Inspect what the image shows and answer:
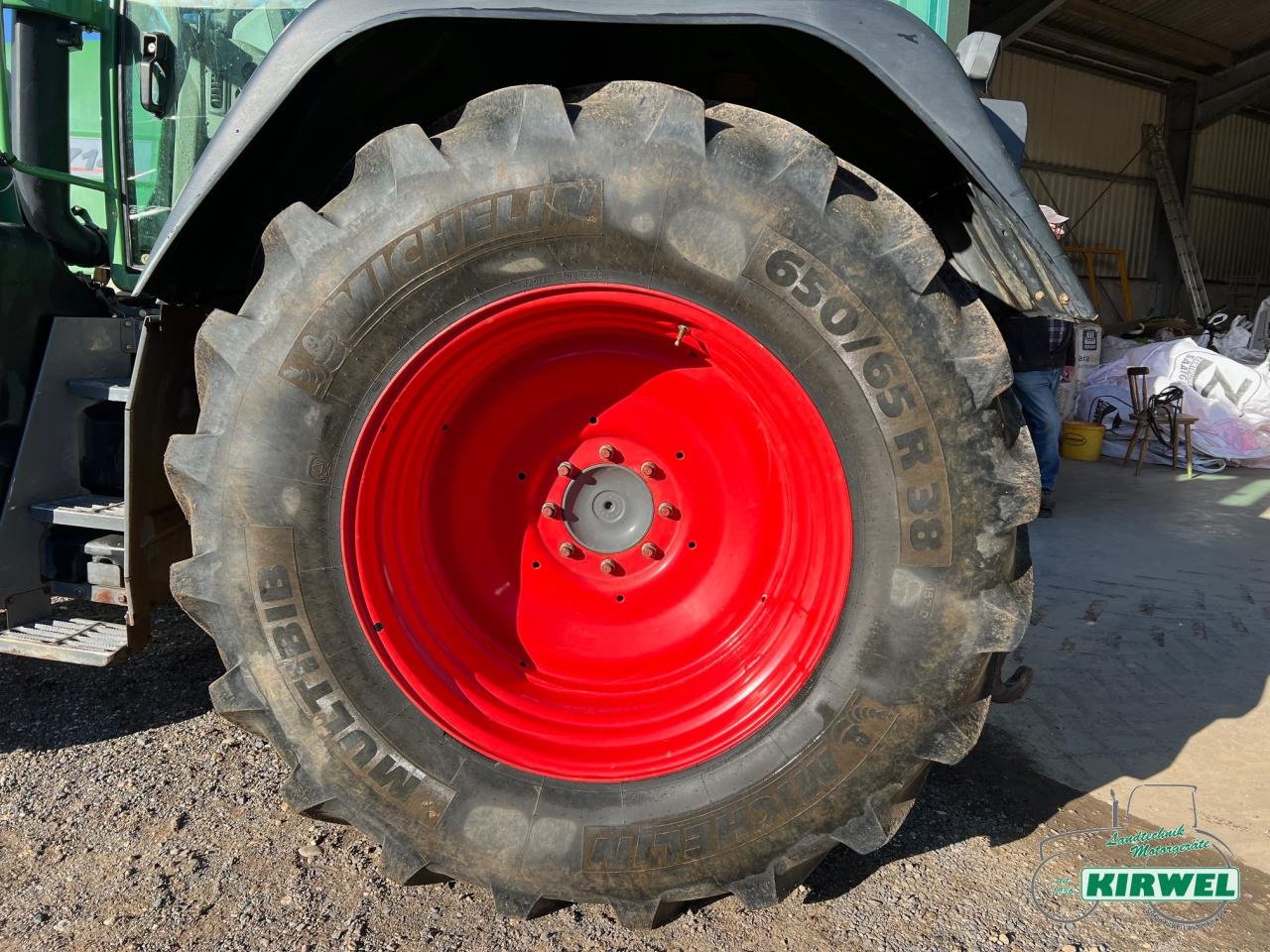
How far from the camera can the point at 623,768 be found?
165 centimetres

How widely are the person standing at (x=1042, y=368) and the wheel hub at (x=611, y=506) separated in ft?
10.8

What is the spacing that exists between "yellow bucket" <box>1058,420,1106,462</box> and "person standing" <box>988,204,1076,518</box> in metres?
2.11

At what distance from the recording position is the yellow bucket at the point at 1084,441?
7.75m

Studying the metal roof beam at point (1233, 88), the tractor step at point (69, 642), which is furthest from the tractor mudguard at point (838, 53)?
the metal roof beam at point (1233, 88)

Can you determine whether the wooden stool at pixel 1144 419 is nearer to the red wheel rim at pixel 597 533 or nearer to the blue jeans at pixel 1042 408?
the blue jeans at pixel 1042 408

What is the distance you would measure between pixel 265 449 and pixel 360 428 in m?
0.18

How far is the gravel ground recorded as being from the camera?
1706mm

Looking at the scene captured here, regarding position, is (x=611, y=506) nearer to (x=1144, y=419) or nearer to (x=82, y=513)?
(x=82, y=513)

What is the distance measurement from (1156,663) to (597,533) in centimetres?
254

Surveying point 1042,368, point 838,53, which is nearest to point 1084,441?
point 1042,368

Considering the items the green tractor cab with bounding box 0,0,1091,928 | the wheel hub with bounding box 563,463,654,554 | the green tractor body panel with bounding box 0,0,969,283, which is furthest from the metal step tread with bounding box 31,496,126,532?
the wheel hub with bounding box 563,463,654,554

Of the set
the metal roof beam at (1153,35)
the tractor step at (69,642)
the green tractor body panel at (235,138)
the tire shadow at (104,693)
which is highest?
the metal roof beam at (1153,35)

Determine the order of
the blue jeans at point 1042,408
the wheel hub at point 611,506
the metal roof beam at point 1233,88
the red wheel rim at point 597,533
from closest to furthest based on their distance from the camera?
the red wheel rim at point 597,533 < the wheel hub at point 611,506 < the blue jeans at point 1042,408 < the metal roof beam at point 1233,88

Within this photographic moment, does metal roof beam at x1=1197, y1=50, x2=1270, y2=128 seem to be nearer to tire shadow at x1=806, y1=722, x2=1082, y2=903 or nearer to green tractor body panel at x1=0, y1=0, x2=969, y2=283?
tire shadow at x1=806, y1=722, x2=1082, y2=903
